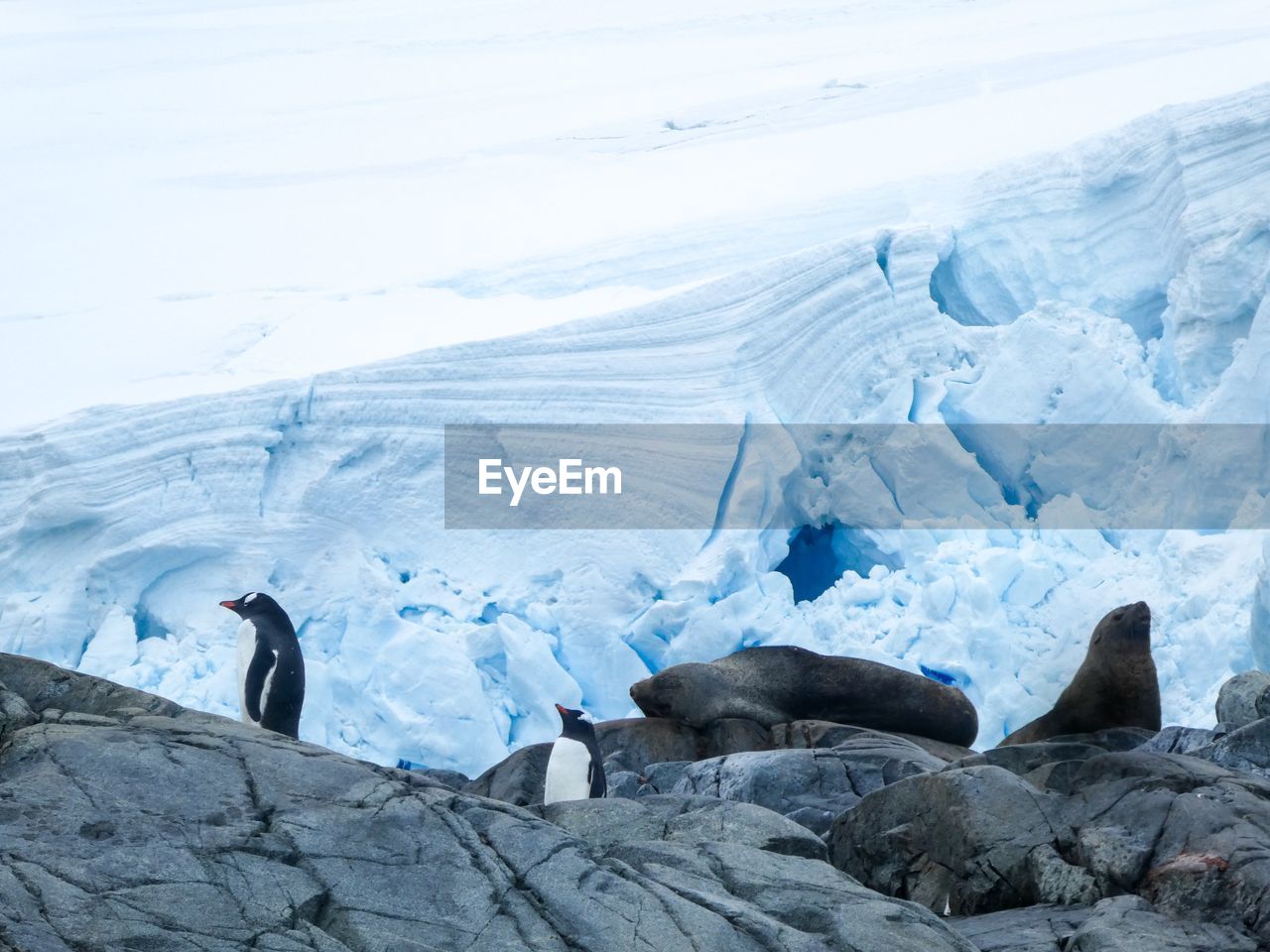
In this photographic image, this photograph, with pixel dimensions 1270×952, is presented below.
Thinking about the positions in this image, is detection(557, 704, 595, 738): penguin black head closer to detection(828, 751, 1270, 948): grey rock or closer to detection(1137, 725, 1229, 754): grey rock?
detection(828, 751, 1270, 948): grey rock

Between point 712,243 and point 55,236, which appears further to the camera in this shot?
point 55,236

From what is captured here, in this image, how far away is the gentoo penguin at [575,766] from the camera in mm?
5770

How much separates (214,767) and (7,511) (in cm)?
547

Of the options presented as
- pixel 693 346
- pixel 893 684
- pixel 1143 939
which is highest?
pixel 693 346

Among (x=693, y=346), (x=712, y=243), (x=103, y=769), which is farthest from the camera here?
(x=712, y=243)

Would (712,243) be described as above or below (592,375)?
above

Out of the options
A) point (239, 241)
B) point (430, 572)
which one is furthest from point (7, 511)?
point (239, 241)

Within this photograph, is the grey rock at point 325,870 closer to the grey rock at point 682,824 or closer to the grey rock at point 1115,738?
the grey rock at point 682,824

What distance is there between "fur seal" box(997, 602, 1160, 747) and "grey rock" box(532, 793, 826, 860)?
298 cm

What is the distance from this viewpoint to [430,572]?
8289 mm

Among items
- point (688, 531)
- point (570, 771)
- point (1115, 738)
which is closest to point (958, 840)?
point (570, 771)

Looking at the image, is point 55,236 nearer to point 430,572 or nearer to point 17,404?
point 17,404

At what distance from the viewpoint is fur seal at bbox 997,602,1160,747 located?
6797 mm

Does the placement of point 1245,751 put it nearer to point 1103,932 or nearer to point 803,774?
point 803,774
